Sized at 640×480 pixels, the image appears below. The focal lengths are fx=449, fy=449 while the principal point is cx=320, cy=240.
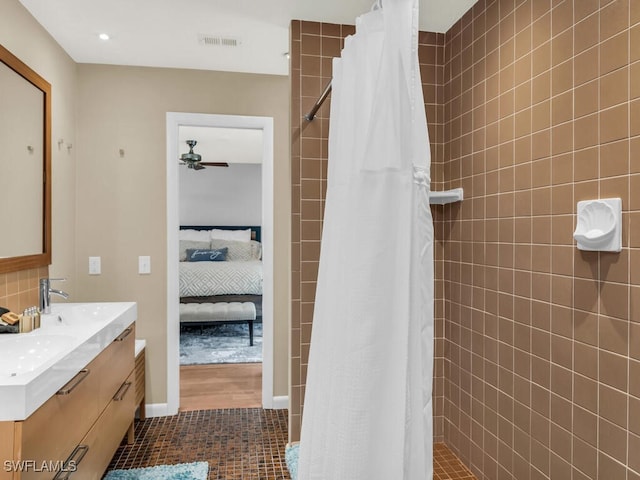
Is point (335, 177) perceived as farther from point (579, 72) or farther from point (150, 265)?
point (150, 265)

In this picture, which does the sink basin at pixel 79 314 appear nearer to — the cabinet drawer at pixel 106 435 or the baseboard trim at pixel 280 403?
the cabinet drawer at pixel 106 435

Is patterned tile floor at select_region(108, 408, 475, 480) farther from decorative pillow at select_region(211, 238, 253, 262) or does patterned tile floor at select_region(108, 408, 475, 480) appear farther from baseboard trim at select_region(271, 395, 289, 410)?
decorative pillow at select_region(211, 238, 253, 262)

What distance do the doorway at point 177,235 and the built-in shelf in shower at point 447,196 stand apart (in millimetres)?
1212

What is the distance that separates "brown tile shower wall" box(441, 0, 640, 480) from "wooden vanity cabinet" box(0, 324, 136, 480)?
1.77 meters

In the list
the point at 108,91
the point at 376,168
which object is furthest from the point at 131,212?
the point at 376,168

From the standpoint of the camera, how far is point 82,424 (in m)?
1.75

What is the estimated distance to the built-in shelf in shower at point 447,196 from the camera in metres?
2.31

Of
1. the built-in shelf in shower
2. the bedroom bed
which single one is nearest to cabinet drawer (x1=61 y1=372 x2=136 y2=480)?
the built-in shelf in shower

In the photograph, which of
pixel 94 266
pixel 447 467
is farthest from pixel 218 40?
pixel 447 467

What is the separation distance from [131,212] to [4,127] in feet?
3.39

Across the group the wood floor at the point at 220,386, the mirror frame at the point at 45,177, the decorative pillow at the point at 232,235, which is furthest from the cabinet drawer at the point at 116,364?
the decorative pillow at the point at 232,235

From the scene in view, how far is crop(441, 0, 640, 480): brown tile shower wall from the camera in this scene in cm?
141

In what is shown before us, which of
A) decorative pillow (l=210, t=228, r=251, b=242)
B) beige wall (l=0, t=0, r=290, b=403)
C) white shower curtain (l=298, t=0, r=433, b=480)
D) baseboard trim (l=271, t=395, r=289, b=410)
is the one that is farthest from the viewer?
decorative pillow (l=210, t=228, r=251, b=242)

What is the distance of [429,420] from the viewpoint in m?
1.19
